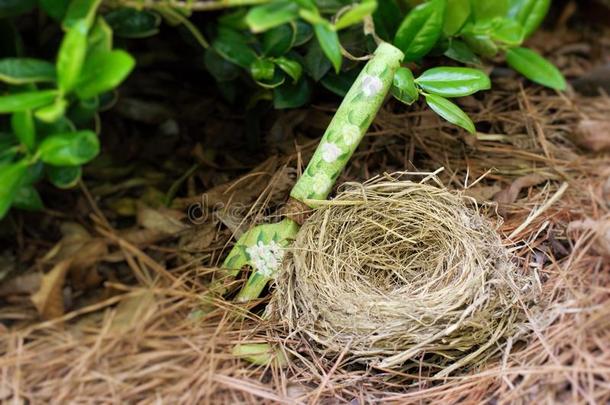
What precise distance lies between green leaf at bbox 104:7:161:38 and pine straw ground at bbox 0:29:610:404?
405 mm

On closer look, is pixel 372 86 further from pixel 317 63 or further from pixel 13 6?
pixel 13 6

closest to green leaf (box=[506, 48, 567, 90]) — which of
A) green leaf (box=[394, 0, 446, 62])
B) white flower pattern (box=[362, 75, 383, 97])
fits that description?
green leaf (box=[394, 0, 446, 62])

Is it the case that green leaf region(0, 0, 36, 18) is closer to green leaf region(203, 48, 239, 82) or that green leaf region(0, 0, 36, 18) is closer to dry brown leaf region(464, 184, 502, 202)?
green leaf region(203, 48, 239, 82)

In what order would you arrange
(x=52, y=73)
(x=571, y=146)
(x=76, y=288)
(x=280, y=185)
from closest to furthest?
(x=52, y=73), (x=76, y=288), (x=280, y=185), (x=571, y=146)

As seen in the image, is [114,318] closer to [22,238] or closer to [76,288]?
[76,288]

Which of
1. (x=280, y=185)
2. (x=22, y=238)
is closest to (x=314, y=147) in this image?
(x=280, y=185)

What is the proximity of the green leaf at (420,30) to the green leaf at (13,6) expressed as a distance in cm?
73

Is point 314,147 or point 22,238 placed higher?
point 314,147

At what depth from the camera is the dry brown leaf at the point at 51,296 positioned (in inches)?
50.3

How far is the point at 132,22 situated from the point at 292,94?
38cm

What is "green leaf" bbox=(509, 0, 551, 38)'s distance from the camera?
165cm

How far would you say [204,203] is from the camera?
151 cm

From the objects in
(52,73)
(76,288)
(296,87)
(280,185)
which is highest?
(52,73)

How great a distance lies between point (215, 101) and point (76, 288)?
650 mm
